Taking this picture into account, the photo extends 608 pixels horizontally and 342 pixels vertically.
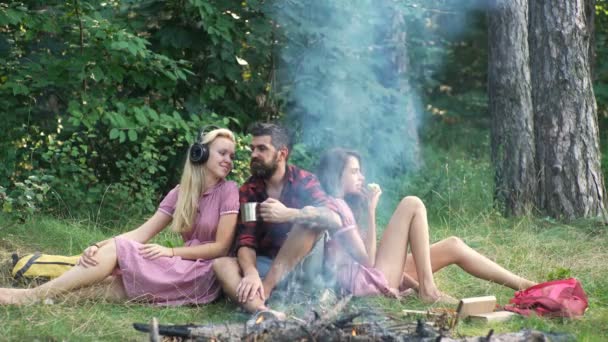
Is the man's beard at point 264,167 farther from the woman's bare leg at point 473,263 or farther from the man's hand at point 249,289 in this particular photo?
the woman's bare leg at point 473,263

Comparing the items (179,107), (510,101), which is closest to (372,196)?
(510,101)

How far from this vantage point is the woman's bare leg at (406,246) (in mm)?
5352

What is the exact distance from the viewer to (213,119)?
8.08 meters

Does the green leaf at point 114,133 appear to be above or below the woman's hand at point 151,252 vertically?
above

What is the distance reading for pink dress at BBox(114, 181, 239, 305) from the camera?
5.21 meters

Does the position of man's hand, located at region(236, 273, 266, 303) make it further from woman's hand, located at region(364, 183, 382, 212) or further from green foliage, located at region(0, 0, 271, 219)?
green foliage, located at region(0, 0, 271, 219)

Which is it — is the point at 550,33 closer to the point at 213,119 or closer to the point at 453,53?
the point at 213,119

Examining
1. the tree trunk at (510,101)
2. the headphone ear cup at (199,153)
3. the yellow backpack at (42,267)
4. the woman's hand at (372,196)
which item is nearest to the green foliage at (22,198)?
the yellow backpack at (42,267)

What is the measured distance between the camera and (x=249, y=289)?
501 cm

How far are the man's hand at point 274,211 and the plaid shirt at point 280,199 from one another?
0.23 meters

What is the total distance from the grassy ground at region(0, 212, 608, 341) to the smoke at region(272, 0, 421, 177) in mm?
1169

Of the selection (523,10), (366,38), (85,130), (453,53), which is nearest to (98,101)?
(85,130)

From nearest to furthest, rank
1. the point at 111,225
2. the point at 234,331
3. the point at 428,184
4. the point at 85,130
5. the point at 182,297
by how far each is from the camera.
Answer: the point at 234,331 → the point at 182,297 → the point at 111,225 → the point at 85,130 → the point at 428,184

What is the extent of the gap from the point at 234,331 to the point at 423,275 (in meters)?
1.72
